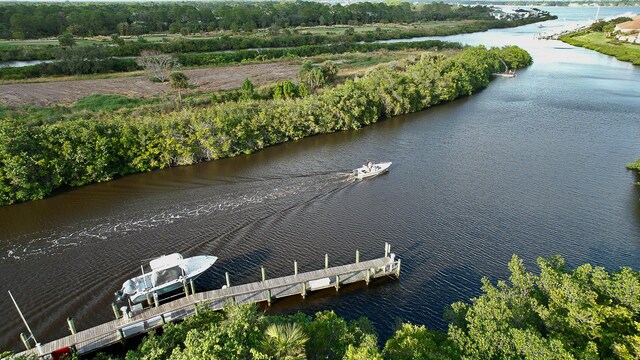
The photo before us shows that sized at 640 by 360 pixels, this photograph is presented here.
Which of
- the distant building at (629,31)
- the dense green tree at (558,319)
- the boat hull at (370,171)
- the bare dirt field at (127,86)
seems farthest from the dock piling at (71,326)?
the distant building at (629,31)

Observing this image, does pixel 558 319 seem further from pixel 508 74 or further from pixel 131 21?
pixel 131 21

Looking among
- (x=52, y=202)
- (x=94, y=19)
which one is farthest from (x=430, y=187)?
(x=94, y=19)

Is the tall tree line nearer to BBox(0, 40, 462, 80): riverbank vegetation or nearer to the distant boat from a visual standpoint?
BBox(0, 40, 462, 80): riverbank vegetation

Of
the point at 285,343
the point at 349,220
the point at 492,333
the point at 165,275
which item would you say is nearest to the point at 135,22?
the point at 349,220

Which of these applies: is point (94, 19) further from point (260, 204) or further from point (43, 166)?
point (260, 204)

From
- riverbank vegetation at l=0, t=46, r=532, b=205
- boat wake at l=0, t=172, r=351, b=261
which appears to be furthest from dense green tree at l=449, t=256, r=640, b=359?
riverbank vegetation at l=0, t=46, r=532, b=205
